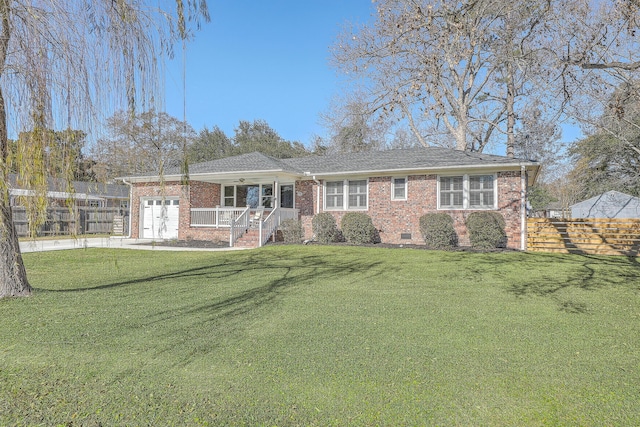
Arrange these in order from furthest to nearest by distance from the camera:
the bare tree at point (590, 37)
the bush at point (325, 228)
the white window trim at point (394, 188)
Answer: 1. the bush at point (325, 228)
2. the white window trim at point (394, 188)
3. the bare tree at point (590, 37)

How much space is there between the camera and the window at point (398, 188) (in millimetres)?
15366

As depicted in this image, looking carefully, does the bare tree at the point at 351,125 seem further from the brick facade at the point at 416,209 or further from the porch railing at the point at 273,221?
the porch railing at the point at 273,221

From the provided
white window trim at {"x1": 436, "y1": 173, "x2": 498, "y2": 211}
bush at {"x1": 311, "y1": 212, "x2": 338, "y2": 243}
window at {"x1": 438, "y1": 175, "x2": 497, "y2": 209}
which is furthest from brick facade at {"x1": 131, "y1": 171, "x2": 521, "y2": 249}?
bush at {"x1": 311, "y1": 212, "x2": 338, "y2": 243}

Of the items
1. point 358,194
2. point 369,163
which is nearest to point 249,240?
point 358,194

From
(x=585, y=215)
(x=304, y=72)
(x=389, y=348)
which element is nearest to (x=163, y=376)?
(x=389, y=348)

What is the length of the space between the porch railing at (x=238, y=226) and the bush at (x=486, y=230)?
8.92 m

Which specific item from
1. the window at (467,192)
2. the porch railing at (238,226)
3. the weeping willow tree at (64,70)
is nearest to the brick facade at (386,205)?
the window at (467,192)

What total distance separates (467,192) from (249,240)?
876 cm

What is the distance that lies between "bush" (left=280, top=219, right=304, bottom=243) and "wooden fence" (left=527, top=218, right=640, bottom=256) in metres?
8.88

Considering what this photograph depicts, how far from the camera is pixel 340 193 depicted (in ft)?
54.3

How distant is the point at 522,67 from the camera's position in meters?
7.75

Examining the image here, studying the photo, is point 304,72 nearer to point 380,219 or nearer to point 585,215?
point 380,219

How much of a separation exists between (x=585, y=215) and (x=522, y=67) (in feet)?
97.3

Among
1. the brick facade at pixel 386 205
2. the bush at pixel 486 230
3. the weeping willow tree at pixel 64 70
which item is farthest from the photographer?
the brick facade at pixel 386 205
